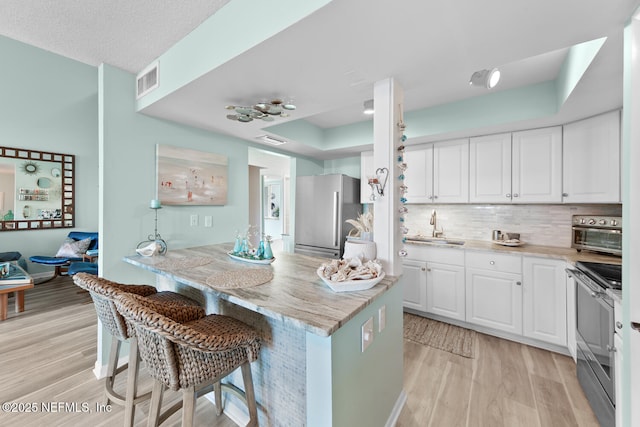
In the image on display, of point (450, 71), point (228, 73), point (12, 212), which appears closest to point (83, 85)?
point (12, 212)

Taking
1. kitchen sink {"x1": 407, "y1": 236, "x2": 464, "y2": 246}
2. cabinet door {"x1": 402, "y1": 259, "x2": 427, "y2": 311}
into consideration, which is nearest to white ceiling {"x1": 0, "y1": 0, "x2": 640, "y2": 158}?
kitchen sink {"x1": 407, "y1": 236, "x2": 464, "y2": 246}

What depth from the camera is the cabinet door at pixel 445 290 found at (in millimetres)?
2812

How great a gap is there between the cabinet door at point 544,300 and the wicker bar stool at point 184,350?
2572 mm

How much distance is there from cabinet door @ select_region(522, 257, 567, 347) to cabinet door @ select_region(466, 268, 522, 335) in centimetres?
6

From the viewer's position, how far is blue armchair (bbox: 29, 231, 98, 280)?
415cm

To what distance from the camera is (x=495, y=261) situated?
2.62 meters

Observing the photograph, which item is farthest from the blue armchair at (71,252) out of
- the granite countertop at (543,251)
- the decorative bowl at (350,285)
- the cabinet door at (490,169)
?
the cabinet door at (490,169)

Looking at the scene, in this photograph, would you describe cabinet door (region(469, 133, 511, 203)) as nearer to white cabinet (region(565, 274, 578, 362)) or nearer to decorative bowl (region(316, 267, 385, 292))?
white cabinet (region(565, 274, 578, 362))

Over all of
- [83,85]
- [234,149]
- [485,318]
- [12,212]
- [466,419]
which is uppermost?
[83,85]

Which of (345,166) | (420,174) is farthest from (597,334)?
(345,166)

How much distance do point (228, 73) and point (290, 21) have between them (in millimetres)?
627

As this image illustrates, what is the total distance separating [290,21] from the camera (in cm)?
115

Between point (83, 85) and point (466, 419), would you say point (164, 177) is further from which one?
point (83, 85)

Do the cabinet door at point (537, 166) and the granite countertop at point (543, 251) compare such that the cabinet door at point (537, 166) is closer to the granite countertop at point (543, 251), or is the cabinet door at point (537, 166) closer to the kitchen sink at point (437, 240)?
the granite countertop at point (543, 251)
